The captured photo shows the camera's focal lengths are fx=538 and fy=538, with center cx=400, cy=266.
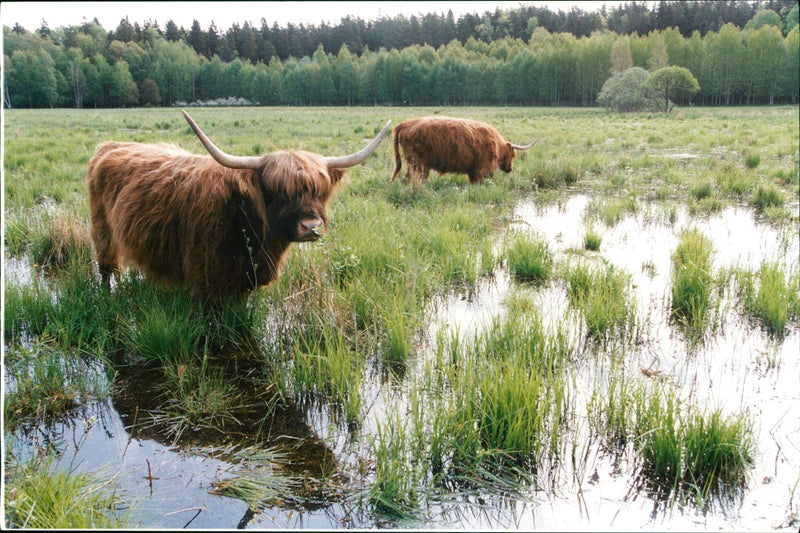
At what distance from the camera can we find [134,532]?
4.77 ft

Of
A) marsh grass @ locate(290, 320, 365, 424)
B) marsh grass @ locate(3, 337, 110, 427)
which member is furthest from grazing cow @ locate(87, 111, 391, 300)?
marsh grass @ locate(3, 337, 110, 427)

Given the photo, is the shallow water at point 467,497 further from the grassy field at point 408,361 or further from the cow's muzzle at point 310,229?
the cow's muzzle at point 310,229

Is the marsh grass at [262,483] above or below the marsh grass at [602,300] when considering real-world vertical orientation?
below

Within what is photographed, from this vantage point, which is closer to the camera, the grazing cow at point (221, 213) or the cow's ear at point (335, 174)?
the grazing cow at point (221, 213)

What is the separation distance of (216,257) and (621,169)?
8.14 meters

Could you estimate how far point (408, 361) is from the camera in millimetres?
2838

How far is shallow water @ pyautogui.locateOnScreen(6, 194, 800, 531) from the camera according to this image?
5.75ft

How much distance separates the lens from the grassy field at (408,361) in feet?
6.31

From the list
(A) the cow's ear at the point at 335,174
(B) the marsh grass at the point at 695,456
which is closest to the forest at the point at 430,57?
(A) the cow's ear at the point at 335,174

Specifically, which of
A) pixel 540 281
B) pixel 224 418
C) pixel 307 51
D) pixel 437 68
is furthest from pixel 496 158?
pixel 224 418

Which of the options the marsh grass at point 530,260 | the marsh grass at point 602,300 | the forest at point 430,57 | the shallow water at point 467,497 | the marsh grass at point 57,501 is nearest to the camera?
the marsh grass at point 57,501

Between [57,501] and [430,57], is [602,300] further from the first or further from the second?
[430,57]

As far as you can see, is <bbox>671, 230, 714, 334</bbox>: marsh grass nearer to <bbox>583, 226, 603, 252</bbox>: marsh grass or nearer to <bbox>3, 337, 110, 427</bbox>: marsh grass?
<bbox>583, 226, 603, 252</bbox>: marsh grass

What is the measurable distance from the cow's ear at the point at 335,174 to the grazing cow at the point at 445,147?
4.63 m
